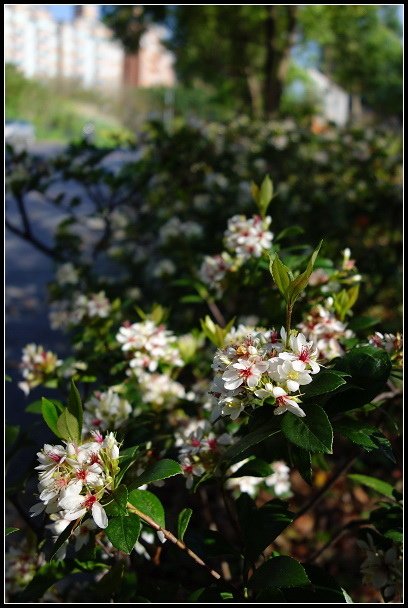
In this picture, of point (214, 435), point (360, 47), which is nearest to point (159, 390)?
point (214, 435)

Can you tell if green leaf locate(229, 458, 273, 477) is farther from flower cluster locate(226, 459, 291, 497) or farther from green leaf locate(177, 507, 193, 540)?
flower cluster locate(226, 459, 291, 497)

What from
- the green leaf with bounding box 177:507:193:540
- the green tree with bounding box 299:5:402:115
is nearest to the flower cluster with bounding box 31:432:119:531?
the green leaf with bounding box 177:507:193:540

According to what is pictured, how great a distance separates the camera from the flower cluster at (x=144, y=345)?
1357 millimetres

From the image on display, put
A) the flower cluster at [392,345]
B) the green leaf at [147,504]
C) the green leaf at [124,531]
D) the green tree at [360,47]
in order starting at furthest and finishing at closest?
1. the green tree at [360,47]
2. the flower cluster at [392,345]
3. the green leaf at [147,504]
4. the green leaf at [124,531]

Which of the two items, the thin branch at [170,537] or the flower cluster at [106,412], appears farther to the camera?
the flower cluster at [106,412]

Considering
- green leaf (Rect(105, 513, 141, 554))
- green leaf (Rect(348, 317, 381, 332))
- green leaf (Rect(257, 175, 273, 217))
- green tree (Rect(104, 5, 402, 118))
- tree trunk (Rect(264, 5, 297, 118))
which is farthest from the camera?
green tree (Rect(104, 5, 402, 118))

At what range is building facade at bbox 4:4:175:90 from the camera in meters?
11.2

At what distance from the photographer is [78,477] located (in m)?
0.82

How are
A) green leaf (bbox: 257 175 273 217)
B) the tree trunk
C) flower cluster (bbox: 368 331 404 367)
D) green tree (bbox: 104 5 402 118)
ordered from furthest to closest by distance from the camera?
green tree (bbox: 104 5 402 118) < the tree trunk < green leaf (bbox: 257 175 273 217) < flower cluster (bbox: 368 331 404 367)

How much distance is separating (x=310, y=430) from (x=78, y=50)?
24.2m

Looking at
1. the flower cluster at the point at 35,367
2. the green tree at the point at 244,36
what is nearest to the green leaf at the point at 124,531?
the flower cluster at the point at 35,367

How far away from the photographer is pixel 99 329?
1.64 meters

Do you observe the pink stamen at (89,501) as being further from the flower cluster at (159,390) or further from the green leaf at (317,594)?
the flower cluster at (159,390)

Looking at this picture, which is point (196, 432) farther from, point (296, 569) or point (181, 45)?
point (181, 45)
